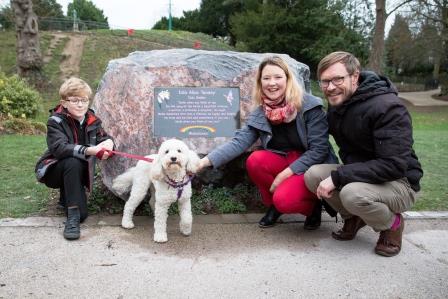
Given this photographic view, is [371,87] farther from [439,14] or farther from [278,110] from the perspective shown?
[439,14]

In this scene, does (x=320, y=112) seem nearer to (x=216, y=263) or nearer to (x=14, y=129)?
(x=216, y=263)

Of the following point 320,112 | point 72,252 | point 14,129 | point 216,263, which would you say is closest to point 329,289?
point 216,263

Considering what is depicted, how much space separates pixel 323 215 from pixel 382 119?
5.11 ft

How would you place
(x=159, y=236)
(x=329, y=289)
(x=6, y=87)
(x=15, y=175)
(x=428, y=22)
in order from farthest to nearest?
1. (x=428, y=22)
2. (x=6, y=87)
3. (x=15, y=175)
4. (x=159, y=236)
5. (x=329, y=289)

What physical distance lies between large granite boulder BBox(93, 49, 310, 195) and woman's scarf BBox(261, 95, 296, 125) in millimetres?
837

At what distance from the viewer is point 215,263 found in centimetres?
344

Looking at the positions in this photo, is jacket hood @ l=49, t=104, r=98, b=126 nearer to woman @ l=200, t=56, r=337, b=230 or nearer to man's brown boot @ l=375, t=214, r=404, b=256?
woman @ l=200, t=56, r=337, b=230

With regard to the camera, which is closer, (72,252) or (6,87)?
(72,252)

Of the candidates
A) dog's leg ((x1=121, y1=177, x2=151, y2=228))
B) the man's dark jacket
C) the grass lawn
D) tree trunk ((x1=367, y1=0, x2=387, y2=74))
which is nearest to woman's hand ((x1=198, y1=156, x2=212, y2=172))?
dog's leg ((x1=121, y1=177, x2=151, y2=228))

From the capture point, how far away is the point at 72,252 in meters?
3.58

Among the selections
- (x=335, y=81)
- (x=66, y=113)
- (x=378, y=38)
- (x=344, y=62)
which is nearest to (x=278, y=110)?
(x=335, y=81)

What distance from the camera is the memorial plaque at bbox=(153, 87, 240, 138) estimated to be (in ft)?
15.7

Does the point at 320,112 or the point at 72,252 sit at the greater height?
the point at 320,112

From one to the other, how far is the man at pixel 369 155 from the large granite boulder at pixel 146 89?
136cm
